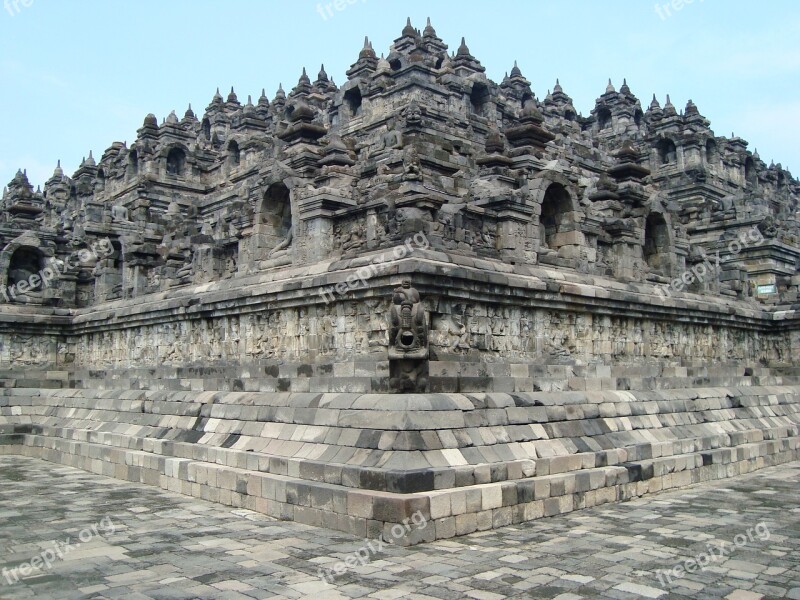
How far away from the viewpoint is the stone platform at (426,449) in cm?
992

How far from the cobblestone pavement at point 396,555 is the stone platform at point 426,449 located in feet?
1.27

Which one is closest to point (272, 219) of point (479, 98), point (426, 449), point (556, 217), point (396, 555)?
point (556, 217)

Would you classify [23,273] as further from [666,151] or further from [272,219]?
[666,151]

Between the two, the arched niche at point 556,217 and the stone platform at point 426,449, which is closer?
the stone platform at point 426,449

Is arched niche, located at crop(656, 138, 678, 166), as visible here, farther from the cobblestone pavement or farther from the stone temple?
the cobblestone pavement

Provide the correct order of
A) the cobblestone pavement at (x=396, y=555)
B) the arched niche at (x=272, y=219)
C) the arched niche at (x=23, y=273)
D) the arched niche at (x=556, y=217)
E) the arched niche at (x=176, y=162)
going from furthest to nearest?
the arched niche at (x=176, y=162) → the arched niche at (x=23, y=273) → the arched niche at (x=272, y=219) → the arched niche at (x=556, y=217) → the cobblestone pavement at (x=396, y=555)

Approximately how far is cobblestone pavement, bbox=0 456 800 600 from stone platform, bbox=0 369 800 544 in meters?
0.39

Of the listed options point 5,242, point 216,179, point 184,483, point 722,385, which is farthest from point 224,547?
point 216,179

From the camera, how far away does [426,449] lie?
10086 millimetres

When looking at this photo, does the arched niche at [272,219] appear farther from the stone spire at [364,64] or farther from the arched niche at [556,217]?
the stone spire at [364,64]

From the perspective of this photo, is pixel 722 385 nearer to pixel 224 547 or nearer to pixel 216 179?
pixel 224 547

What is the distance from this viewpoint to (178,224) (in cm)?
2370

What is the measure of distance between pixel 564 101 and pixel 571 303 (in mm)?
33021

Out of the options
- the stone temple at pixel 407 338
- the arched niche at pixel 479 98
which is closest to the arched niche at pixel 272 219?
the stone temple at pixel 407 338
